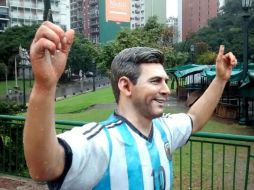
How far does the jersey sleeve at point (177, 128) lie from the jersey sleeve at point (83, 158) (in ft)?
1.61

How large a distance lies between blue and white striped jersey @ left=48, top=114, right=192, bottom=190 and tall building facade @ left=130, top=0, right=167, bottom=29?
13780cm

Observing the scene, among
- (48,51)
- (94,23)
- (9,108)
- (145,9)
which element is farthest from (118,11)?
(48,51)

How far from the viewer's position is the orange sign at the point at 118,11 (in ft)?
313

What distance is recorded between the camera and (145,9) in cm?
13888

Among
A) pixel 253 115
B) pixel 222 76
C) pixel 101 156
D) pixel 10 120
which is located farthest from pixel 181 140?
pixel 253 115

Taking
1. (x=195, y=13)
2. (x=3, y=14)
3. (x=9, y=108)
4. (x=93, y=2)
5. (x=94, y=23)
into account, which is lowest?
(x=9, y=108)

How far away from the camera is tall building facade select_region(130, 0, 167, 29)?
139 meters

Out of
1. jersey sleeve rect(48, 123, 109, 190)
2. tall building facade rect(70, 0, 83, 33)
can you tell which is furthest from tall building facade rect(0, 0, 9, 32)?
jersey sleeve rect(48, 123, 109, 190)

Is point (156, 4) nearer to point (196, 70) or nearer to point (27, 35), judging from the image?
point (27, 35)

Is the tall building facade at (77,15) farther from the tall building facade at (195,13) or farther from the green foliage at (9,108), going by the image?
the green foliage at (9,108)

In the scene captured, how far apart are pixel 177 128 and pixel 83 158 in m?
0.71

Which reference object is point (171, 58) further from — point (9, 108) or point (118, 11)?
point (118, 11)

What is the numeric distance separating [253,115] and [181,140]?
45.3ft

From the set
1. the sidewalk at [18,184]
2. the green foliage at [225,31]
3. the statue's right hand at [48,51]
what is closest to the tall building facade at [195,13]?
the green foliage at [225,31]
